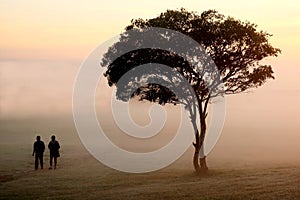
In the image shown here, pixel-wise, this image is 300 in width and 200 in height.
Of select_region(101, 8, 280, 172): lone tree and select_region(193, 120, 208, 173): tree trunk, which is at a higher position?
select_region(101, 8, 280, 172): lone tree

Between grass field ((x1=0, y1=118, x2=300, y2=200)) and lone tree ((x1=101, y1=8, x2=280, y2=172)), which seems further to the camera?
lone tree ((x1=101, y1=8, x2=280, y2=172))

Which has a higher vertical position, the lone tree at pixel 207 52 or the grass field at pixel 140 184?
the lone tree at pixel 207 52

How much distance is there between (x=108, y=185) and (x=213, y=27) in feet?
60.5

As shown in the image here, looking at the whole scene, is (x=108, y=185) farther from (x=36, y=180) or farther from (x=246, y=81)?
(x=246, y=81)

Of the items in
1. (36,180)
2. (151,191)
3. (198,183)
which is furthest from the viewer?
(36,180)

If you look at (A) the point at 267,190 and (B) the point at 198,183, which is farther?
(B) the point at 198,183

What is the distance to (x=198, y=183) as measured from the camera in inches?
1900

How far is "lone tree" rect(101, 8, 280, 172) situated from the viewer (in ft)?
186

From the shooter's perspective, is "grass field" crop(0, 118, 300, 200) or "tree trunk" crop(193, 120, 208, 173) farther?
"tree trunk" crop(193, 120, 208, 173)

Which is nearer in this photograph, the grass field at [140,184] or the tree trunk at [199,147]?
the grass field at [140,184]

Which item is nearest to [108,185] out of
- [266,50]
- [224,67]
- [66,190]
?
[66,190]

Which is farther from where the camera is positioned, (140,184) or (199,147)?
(199,147)

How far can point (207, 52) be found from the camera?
57.7 metres

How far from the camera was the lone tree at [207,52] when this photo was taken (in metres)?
56.7
